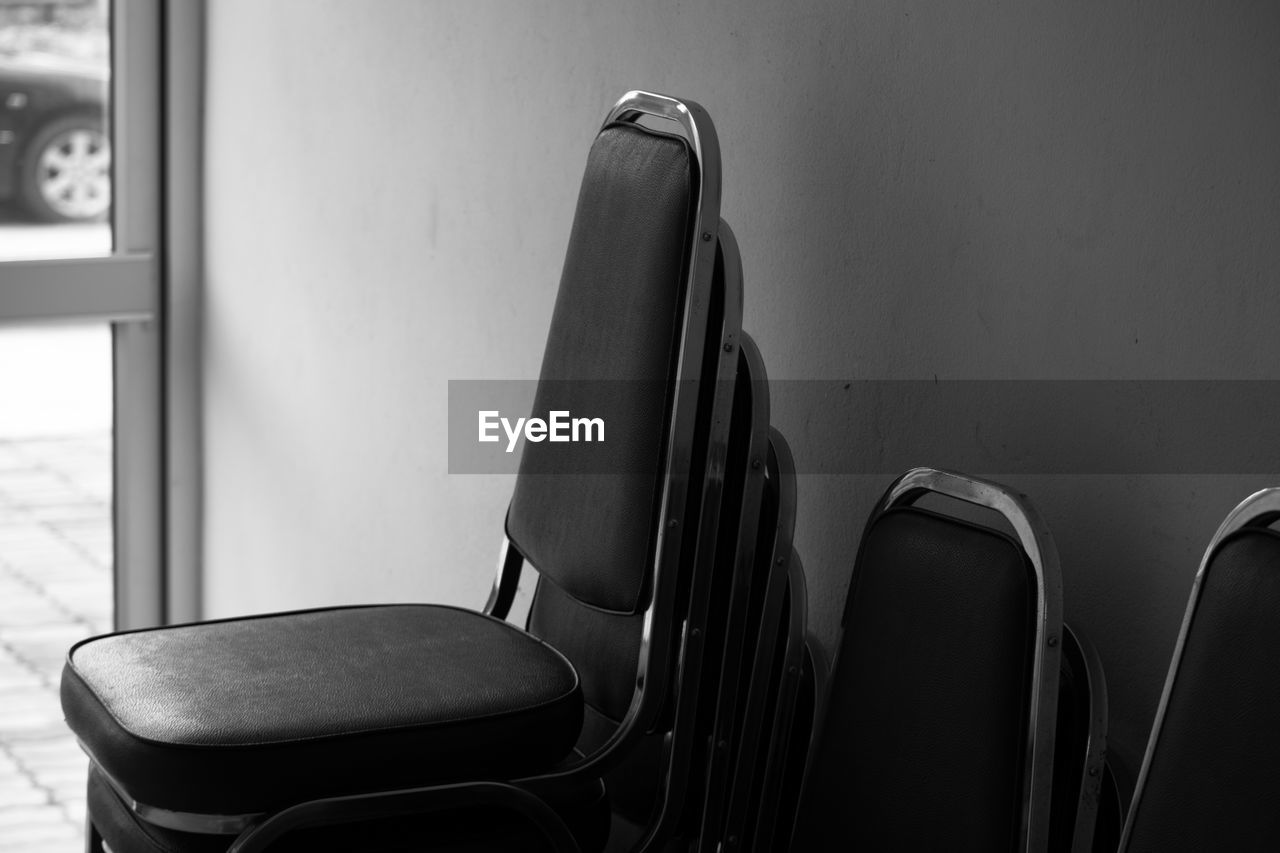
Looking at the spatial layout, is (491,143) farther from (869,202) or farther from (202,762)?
(202,762)

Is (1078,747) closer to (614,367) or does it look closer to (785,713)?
(785,713)

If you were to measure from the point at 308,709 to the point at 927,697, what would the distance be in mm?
561

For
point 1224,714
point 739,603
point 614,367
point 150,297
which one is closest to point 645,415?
point 614,367

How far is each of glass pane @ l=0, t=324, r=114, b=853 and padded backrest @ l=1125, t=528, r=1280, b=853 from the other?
2.27m

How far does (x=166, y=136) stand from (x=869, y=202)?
1.95m

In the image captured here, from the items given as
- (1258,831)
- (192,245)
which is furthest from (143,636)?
(192,245)

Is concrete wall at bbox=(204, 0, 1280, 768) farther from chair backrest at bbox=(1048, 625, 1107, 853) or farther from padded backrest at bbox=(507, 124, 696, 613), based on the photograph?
padded backrest at bbox=(507, 124, 696, 613)

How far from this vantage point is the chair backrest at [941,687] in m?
1.25

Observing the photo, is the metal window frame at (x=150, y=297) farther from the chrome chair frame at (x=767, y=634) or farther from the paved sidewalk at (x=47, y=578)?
the chrome chair frame at (x=767, y=634)

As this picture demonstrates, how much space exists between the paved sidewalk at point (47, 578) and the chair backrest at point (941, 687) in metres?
1.90

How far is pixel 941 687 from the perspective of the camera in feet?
4.37

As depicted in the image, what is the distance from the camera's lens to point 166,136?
10.2 ft

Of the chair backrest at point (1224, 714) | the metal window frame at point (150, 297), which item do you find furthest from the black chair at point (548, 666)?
the metal window frame at point (150, 297)

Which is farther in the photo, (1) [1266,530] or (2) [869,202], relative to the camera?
(2) [869,202]
